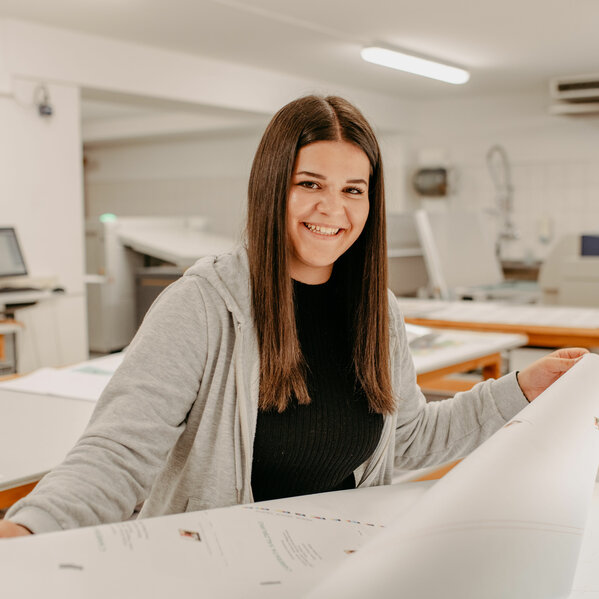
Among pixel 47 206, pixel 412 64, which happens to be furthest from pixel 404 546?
pixel 412 64

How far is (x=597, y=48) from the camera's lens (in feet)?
19.5

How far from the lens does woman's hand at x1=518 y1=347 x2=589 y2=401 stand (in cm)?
127

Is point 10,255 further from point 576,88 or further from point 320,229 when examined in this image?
point 576,88

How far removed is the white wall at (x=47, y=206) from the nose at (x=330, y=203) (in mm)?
4156

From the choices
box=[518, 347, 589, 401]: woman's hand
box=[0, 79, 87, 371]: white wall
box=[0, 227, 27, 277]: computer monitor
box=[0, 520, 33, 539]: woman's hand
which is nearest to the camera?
box=[0, 520, 33, 539]: woman's hand

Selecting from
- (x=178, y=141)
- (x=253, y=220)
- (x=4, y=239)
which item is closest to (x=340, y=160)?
(x=253, y=220)

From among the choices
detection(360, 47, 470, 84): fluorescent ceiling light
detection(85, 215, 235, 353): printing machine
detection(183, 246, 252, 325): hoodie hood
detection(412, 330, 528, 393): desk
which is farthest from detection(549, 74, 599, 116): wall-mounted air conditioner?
detection(183, 246, 252, 325): hoodie hood

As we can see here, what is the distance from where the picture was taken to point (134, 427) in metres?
0.99

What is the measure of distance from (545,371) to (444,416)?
20 centimetres

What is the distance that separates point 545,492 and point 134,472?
0.52 metres

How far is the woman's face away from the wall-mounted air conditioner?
6486 mm

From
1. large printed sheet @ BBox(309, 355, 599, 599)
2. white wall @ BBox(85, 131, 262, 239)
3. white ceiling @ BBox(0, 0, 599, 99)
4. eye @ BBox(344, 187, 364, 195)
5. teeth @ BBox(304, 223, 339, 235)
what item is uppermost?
white ceiling @ BBox(0, 0, 599, 99)

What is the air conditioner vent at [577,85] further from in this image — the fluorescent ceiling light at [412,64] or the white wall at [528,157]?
the fluorescent ceiling light at [412,64]

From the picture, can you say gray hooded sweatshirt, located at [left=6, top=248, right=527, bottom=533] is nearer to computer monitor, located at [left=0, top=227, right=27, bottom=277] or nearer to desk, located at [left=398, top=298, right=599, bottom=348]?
desk, located at [left=398, top=298, right=599, bottom=348]
